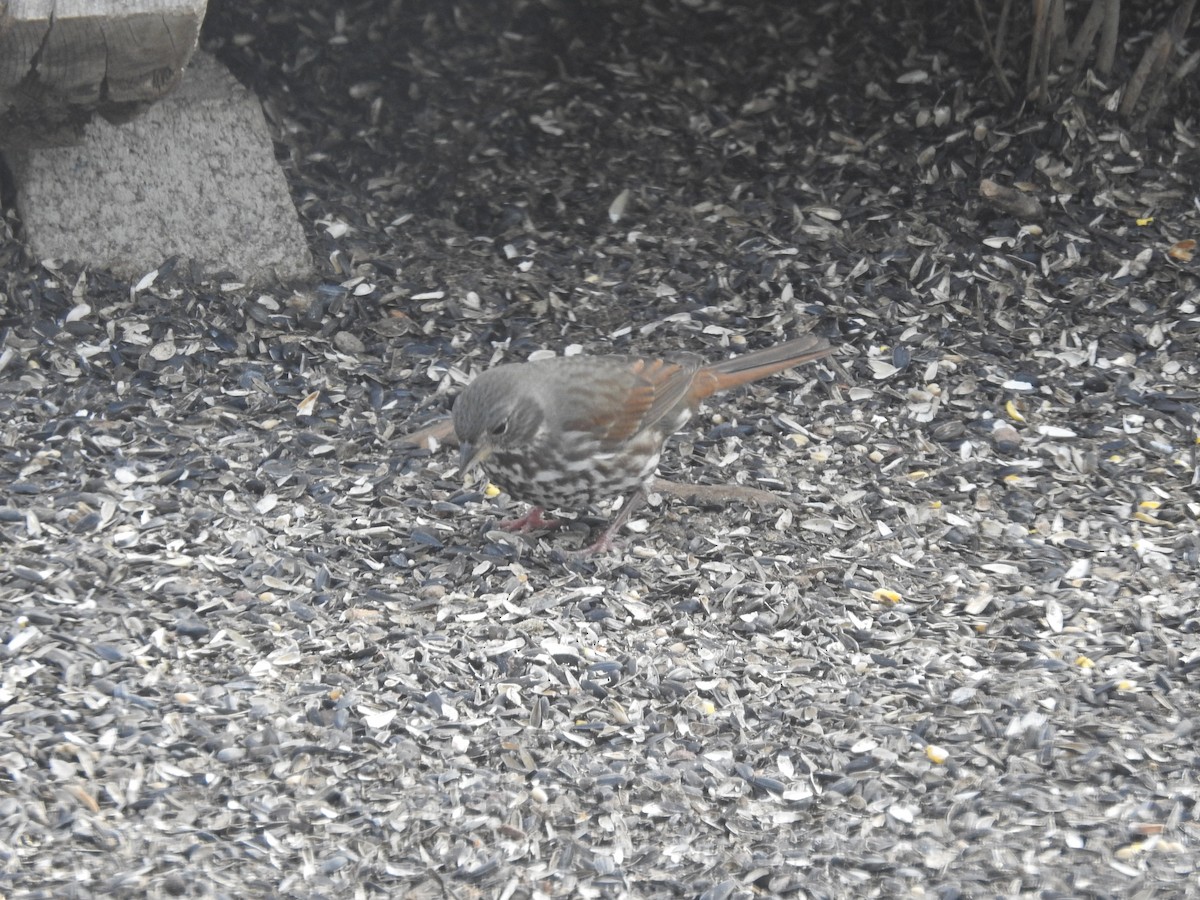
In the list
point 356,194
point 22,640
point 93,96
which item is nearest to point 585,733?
point 22,640

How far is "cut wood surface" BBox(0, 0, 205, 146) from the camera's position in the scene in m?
4.32

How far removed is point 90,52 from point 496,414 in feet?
5.28

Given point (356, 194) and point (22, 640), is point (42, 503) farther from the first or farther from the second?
point (356, 194)

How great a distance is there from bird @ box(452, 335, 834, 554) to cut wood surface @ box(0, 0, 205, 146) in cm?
137

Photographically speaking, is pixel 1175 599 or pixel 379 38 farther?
pixel 379 38

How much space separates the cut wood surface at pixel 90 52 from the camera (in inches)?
170

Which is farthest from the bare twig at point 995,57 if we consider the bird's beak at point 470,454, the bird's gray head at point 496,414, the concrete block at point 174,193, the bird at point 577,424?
the bird's beak at point 470,454

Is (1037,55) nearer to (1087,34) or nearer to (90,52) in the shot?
(1087,34)

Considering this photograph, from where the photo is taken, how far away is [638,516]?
496 centimetres

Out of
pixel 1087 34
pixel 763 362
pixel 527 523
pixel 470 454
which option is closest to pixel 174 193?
pixel 527 523

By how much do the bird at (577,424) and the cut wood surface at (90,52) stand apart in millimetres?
1370

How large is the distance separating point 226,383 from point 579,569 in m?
1.53

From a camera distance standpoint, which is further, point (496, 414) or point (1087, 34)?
point (1087, 34)

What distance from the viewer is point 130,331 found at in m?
5.45
